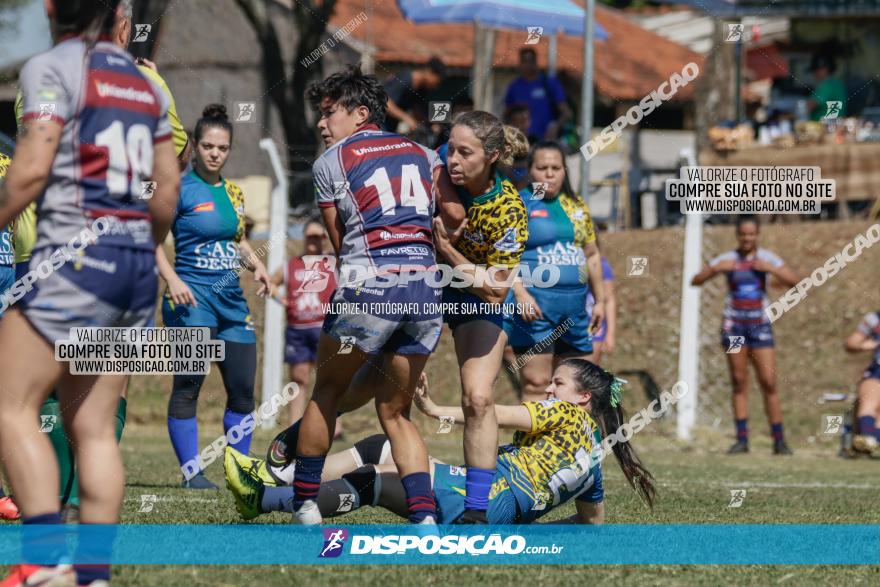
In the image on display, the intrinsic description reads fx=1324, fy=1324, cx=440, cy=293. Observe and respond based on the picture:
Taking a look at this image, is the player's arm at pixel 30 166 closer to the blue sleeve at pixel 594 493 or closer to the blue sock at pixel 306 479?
the blue sock at pixel 306 479

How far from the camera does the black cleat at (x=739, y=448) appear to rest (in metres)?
12.6

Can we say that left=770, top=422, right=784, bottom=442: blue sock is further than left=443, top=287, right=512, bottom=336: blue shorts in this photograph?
Yes

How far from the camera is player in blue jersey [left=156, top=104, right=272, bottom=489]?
28.5 feet

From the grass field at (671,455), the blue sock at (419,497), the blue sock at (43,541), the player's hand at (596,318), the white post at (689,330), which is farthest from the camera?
the white post at (689,330)

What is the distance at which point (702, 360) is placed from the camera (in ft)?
49.2

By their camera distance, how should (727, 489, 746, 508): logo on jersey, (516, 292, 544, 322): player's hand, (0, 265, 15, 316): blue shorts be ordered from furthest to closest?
(727, 489, 746, 508): logo on jersey
(0, 265, 15, 316): blue shorts
(516, 292, 544, 322): player's hand

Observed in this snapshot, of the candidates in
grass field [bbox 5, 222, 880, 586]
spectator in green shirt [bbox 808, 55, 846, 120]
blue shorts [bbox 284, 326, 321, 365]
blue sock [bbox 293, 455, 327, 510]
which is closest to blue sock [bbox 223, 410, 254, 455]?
grass field [bbox 5, 222, 880, 586]

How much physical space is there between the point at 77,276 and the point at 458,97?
1115cm

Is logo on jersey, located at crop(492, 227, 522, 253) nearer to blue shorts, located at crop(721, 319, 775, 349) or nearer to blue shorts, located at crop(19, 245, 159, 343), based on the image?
blue shorts, located at crop(19, 245, 159, 343)

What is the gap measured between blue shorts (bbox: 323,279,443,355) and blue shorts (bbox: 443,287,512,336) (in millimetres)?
569

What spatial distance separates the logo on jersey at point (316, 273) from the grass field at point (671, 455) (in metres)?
1.50

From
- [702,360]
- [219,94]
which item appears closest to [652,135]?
[219,94]

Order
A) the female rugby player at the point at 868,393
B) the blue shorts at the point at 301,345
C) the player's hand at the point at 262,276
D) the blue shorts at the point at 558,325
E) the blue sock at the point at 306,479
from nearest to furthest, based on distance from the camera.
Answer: the blue sock at the point at 306,479 < the player's hand at the point at 262,276 < the blue shorts at the point at 558,325 < the female rugby player at the point at 868,393 < the blue shorts at the point at 301,345

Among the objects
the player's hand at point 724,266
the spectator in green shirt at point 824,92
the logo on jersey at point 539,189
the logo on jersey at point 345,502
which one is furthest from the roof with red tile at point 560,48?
the logo on jersey at point 345,502
